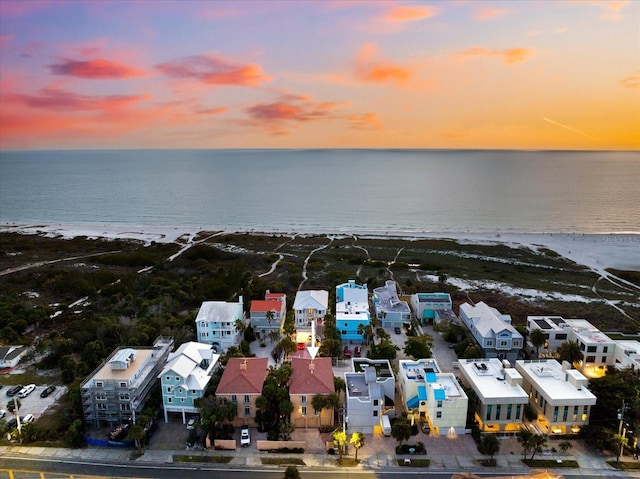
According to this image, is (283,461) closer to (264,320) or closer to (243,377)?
(243,377)

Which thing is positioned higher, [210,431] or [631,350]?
[631,350]

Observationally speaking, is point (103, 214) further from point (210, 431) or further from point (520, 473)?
point (520, 473)

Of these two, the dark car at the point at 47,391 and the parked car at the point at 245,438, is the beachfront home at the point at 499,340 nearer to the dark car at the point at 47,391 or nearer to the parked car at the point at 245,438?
the parked car at the point at 245,438

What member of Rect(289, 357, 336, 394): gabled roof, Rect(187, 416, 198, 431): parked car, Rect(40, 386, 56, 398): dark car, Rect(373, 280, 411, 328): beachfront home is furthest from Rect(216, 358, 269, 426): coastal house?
Rect(373, 280, 411, 328): beachfront home

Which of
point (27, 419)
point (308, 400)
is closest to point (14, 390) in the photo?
A: point (27, 419)

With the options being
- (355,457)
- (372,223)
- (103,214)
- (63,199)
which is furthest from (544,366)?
(63,199)

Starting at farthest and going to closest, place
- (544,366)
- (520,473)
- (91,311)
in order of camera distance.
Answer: (91,311), (544,366), (520,473)

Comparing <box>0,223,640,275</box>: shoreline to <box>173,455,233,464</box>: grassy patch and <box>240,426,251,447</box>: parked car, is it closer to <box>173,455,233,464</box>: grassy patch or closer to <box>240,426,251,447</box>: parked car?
<box>240,426,251,447</box>: parked car

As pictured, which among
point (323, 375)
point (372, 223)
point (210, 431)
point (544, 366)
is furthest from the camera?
point (372, 223)
